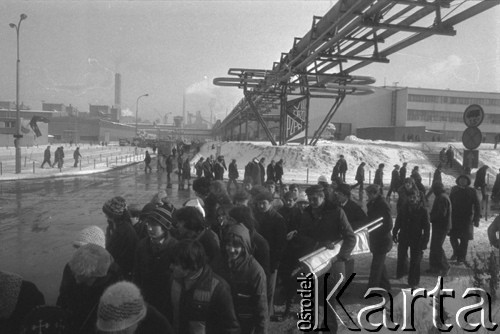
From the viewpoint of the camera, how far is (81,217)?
34.6 ft

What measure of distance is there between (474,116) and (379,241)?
281 cm

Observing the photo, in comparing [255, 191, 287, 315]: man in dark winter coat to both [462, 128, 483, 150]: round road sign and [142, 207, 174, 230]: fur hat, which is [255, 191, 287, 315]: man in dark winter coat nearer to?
[142, 207, 174, 230]: fur hat

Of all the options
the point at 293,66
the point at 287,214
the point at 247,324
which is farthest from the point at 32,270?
the point at 293,66

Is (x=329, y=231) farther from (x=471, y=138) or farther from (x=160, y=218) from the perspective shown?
(x=471, y=138)

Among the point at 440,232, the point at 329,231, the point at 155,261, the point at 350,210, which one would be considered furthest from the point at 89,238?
the point at 440,232

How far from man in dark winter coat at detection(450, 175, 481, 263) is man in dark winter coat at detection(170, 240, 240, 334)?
523 cm

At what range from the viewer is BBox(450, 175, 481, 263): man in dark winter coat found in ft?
20.7

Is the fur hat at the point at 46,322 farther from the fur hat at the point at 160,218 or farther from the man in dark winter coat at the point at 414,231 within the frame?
the man in dark winter coat at the point at 414,231

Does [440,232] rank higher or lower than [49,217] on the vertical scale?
higher

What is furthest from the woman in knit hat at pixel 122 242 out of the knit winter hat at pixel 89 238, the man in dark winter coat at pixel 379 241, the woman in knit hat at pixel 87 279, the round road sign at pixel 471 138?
the round road sign at pixel 471 138

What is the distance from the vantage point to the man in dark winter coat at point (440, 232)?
229 inches

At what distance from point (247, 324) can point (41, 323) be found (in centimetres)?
151

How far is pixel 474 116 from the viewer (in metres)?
6.08

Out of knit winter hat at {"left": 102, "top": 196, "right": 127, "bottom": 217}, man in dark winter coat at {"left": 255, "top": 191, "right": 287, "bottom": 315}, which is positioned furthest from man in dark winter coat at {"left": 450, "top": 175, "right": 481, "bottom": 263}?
knit winter hat at {"left": 102, "top": 196, "right": 127, "bottom": 217}
